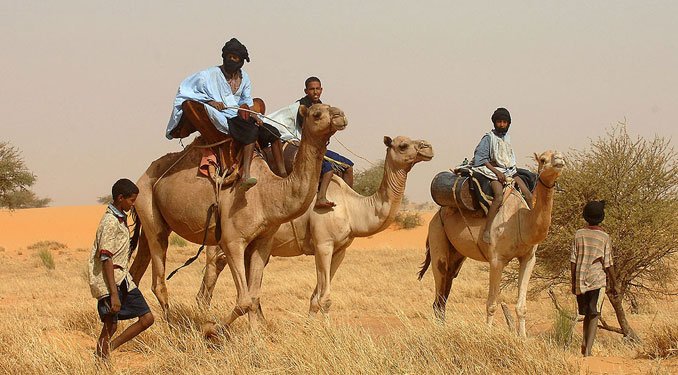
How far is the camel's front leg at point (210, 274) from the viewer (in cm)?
1137

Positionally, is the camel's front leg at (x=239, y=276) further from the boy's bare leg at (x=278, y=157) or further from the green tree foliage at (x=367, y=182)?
the green tree foliage at (x=367, y=182)

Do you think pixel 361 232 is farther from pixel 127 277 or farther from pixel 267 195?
pixel 127 277

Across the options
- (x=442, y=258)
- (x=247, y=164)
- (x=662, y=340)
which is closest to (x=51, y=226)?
(x=442, y=258)

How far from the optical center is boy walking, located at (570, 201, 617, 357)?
877 cm

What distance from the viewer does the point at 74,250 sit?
1499 inches

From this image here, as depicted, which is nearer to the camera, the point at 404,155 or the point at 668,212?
the point at 404,155

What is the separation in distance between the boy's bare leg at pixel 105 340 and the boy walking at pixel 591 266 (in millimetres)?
4489

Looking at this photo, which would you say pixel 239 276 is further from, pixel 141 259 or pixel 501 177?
pixel 501 177

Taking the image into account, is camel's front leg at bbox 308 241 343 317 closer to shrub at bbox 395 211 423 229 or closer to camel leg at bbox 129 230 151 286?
camel leg at bbox 129 230 151 286

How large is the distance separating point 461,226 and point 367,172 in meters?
39.1

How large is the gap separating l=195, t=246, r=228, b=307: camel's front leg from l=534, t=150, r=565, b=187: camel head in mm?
4194

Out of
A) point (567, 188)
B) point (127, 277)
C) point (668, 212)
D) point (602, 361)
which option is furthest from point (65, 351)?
point (668, 212)

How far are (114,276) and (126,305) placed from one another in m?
0.30

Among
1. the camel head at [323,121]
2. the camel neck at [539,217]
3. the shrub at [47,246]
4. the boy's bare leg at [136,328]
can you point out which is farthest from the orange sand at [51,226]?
the boy's bare leg at [136,328]
